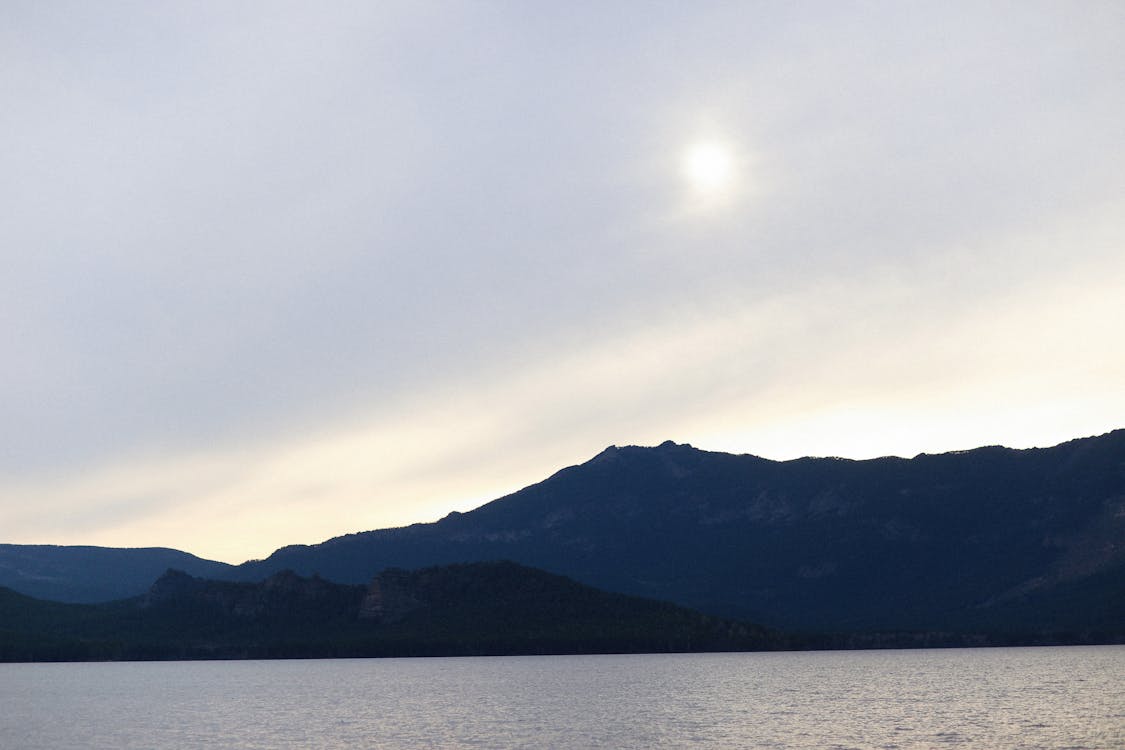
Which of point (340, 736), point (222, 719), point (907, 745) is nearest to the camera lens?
point (907, 745)

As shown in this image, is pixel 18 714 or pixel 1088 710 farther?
pixel 18 714

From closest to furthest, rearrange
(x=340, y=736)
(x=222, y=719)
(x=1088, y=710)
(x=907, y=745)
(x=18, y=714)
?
1. (x=907, y=745)
2. (x=340, y=736)
3. (x=1088, y=710)
4. (x=222, y=719)
5. (x=18, y=714)

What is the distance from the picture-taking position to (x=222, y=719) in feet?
580

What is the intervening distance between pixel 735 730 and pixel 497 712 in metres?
47.4

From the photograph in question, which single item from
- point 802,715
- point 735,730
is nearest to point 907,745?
point 735,730

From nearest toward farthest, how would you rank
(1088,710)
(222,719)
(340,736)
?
(340,736)
(1088,710)
(222,719)

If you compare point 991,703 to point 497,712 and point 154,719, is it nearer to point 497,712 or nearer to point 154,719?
point 497,712

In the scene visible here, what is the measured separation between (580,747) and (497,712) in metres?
54.8

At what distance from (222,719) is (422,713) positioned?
29.4 meters

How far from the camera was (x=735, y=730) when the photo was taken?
147 m

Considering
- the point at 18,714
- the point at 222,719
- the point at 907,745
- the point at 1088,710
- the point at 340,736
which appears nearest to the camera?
the point at 907,745

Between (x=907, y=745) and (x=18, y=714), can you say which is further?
(x=18, y=714)

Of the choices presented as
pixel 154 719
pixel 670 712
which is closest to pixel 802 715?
pixel 670 712

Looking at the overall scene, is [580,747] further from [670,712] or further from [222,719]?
[222,719]
